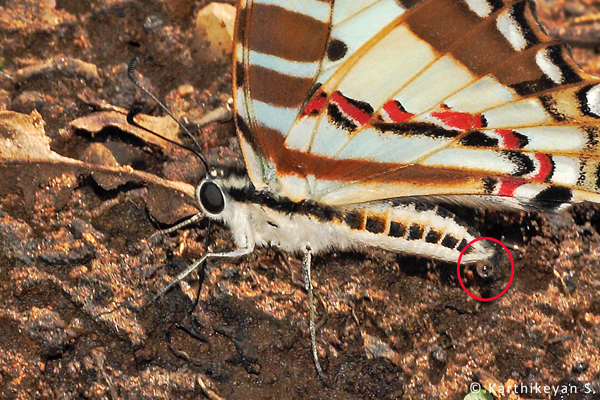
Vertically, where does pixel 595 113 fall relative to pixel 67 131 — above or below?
above

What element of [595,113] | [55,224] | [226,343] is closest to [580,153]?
[595,113]

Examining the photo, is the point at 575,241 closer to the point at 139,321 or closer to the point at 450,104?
the point at 450,104

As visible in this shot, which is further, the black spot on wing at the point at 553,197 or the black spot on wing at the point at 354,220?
the black spot on wing at the point at 354,220

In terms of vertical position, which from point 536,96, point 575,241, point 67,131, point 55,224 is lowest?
point 55,224

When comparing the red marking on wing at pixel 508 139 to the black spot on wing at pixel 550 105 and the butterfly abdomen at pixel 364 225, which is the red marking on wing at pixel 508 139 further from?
the butterfly abdomen at pixel 364 225

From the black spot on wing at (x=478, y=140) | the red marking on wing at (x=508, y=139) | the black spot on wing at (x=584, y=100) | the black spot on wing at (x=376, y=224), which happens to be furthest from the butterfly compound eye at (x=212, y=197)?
the black spot on wing at (x=584, y=100)

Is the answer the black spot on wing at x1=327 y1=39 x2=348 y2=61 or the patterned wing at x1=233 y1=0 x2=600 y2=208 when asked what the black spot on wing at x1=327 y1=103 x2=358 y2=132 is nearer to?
the patterned wing at x1=233 y1=0 x2=600 y2=208
